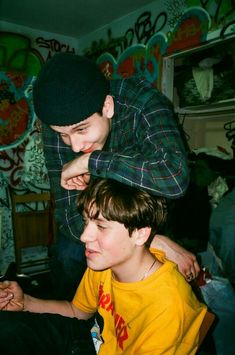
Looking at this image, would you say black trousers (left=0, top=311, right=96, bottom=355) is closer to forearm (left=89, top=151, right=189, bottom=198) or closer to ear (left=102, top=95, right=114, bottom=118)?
forearm (left=89, top=151, right=189, bottom=198)

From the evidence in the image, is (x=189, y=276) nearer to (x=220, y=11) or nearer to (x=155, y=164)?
(x=155, y=164)

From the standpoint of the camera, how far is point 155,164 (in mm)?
1122

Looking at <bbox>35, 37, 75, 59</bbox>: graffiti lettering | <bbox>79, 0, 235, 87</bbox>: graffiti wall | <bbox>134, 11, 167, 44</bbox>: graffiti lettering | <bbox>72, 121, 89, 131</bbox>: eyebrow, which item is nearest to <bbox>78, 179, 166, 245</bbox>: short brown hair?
<bbox>72, 121, 89, 131</bbox>: eyebrow

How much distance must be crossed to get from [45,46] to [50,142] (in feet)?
11.8

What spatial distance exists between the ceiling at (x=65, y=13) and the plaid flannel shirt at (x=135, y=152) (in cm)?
278

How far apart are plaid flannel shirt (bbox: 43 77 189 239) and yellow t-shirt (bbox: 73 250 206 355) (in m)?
0.33

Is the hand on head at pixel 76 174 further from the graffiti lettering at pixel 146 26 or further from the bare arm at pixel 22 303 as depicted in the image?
the graffiti lettering at pixel 146 26

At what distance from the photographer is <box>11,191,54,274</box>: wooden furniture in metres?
3.91

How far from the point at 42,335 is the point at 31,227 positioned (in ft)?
9.63

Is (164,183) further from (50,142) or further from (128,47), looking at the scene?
(128,47)

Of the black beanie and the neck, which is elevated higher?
the black beanie

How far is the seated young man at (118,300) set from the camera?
3.30 ft

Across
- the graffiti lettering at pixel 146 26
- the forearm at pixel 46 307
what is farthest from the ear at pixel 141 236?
the graffiti lettering at pixel 146 26

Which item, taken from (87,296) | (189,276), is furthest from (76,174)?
(189,276)
